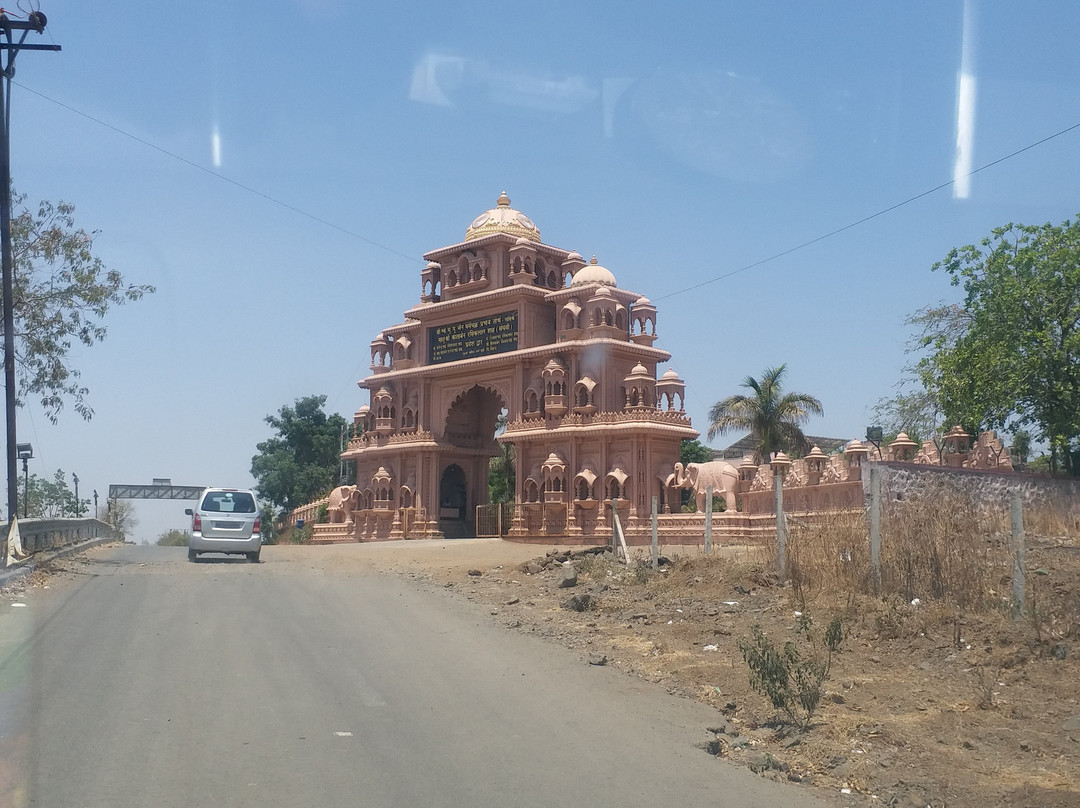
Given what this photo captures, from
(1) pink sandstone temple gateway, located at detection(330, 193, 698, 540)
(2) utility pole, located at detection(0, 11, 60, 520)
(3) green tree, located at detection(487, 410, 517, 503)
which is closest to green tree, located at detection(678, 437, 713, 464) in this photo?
(3) green tree, located at detection(487, 410, 517, 503)

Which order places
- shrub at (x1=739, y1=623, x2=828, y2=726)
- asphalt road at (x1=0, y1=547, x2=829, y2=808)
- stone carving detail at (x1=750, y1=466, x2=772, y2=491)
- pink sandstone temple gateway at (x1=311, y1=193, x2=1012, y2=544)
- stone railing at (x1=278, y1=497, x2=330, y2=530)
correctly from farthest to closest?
1. stone railing at (x1=278, y1=497, x2=330, y2=530)
2. pink sandstone temple gateway at (x1=311, y1=193, x2=1012, y2=544)
3. stone carving detail at (x1=750, y1=466, x2=772, y2=491)
4. shrub at (x1=739, y1=623, x2=828, y2=726)
5. asphalt road at (x1=0, y1=547, x2=829, y2=808)

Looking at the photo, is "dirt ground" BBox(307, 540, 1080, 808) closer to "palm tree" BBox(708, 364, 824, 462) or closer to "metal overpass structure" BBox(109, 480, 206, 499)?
"palm tree" BBox(708, 364, 824, 462)

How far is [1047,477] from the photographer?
22594 mm

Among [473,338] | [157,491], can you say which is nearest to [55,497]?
[157,491]

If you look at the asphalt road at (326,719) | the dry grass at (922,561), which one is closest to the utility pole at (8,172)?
the asphalt road at (326,719)

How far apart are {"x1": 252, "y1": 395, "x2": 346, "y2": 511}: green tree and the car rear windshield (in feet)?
129

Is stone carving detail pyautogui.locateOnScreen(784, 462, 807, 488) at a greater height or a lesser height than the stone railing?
greater

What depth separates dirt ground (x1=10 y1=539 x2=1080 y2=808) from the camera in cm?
722

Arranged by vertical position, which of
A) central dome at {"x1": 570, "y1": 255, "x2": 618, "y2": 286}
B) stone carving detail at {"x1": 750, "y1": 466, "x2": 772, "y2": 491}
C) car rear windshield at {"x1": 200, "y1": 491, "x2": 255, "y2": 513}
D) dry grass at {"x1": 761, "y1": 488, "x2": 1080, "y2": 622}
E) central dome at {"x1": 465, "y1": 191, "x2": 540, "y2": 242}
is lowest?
dry grass at {"x1": 761, "y1": 488, "x2": 1080, "y2": 622}

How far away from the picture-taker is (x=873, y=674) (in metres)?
9.66

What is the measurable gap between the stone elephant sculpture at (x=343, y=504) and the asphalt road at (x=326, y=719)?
90.1 feet

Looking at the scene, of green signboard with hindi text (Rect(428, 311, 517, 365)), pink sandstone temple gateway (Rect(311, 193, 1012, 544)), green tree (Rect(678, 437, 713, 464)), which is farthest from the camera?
green tree (Rect(678, 437, 713, 464))

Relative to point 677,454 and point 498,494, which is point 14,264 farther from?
point 498,494

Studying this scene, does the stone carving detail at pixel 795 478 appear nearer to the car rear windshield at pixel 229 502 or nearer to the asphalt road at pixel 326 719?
the car rear windshield at pixel 229 502
